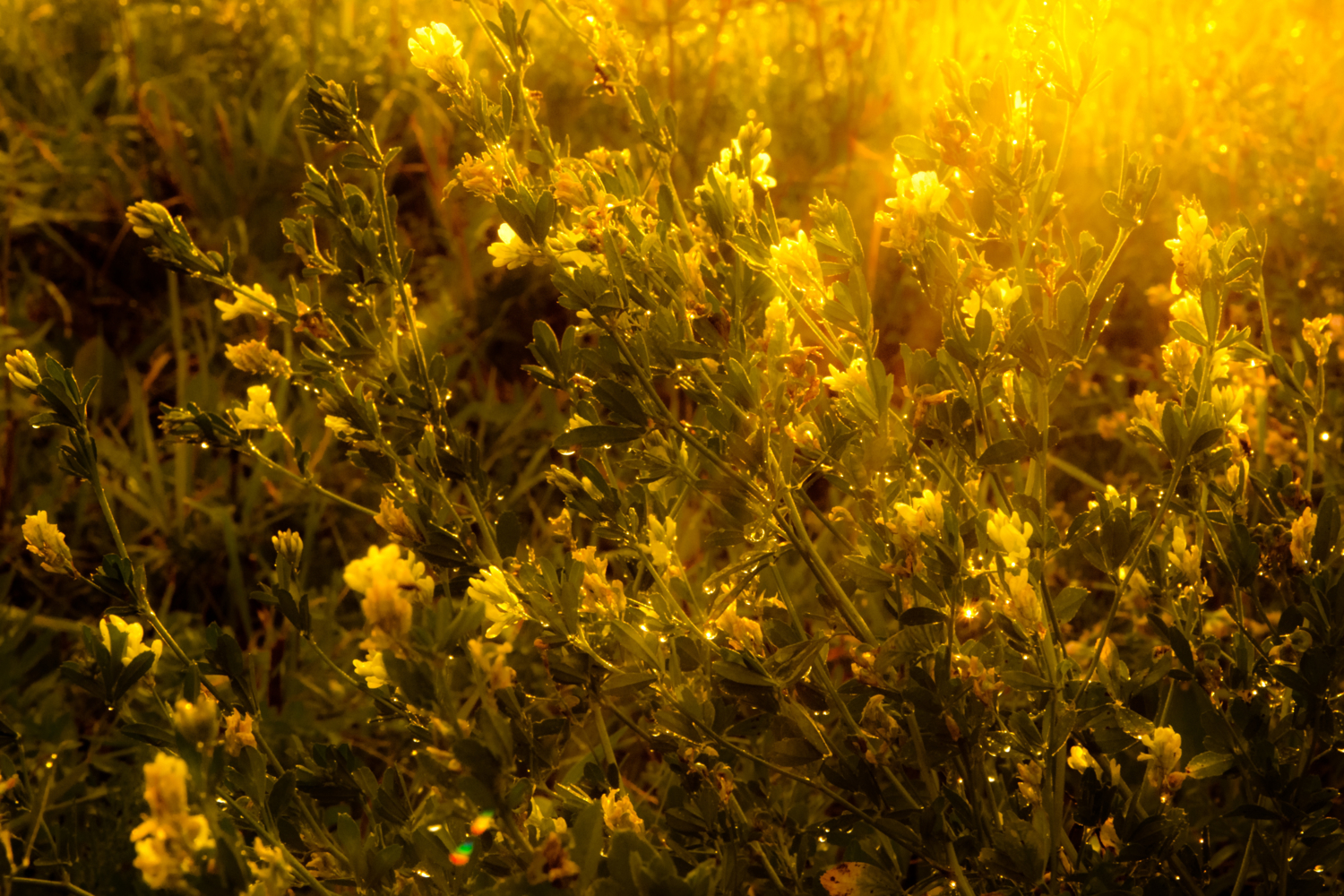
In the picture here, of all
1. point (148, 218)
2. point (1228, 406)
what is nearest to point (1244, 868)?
point (1228, 406)

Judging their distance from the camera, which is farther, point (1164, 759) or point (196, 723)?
point (1164, 759)

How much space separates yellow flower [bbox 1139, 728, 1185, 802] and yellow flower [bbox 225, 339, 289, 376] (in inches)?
41.4

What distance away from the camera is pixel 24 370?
1201 mm

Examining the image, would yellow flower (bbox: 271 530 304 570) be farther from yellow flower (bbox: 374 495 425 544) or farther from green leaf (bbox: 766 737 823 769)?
green leaf (bbox: 766 737 823 769)

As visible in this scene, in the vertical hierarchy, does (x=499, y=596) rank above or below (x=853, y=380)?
below

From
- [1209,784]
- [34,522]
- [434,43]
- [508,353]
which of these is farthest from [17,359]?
[508,353]

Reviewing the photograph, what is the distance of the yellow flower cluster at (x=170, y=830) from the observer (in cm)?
70

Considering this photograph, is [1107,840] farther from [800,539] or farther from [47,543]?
[47,543]

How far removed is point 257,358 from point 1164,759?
1109mm

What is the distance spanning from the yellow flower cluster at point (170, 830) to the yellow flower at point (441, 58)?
75 cm

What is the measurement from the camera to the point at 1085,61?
1.10m

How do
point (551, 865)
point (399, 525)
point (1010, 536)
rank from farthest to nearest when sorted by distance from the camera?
point (399, 525) < point (1010, 536) < point (551, 865)

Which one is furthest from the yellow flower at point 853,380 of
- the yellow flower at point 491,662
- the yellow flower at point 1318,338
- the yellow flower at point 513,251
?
the yellow flower at point 1318,338

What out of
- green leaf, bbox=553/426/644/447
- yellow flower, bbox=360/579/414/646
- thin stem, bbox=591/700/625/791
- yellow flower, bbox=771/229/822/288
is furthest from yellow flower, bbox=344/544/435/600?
yellow flower, bbox=771/229/822/288
